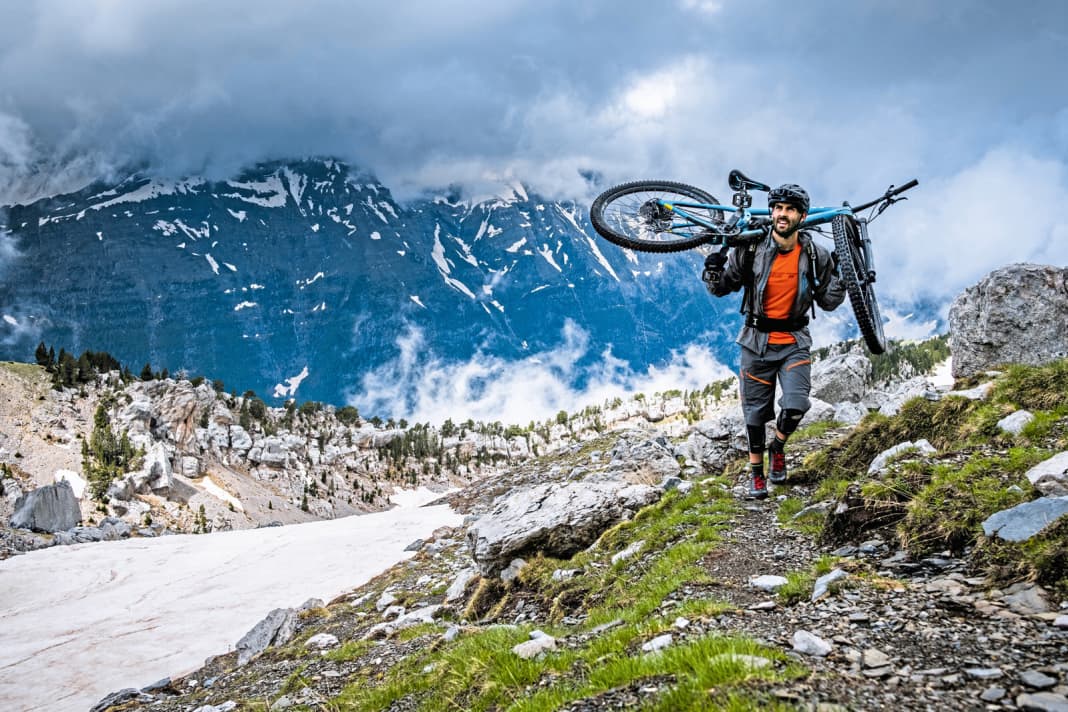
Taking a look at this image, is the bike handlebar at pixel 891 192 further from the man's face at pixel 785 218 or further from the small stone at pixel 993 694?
the small stone at pixel 993 694

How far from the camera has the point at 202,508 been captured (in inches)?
3273

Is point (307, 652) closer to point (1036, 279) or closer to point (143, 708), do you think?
point (143, 708)

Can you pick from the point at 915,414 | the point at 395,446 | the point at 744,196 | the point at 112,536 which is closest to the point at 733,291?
the point at 915,414

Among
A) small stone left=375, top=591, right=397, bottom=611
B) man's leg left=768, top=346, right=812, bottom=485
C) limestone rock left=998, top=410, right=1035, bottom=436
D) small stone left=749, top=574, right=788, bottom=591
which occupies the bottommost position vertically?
small stone left=375, top=591, right=397, bottom=611

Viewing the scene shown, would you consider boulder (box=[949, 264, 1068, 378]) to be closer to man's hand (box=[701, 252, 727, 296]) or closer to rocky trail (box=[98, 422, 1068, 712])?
rocky trail (box=[98, 422, 1068, 712])

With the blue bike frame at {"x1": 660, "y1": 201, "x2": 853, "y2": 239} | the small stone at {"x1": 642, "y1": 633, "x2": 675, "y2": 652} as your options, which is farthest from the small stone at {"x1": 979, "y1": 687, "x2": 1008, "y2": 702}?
the blue bike frame at {"x1": 660, "y1": 201, "x2": 853, "y2": 239}

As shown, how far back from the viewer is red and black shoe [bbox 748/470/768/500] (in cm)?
1154

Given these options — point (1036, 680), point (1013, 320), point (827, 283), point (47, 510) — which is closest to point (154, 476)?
point (47, 510)

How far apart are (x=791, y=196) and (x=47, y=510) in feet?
263

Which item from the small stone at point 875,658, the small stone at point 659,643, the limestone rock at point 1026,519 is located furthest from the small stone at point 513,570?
the small stone at point 875,658

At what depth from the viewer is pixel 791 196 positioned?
31.5 feet

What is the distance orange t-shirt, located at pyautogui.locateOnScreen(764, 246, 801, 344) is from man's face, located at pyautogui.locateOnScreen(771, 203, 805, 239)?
36cm

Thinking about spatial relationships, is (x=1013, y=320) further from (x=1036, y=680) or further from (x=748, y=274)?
(x=1036, y=680)

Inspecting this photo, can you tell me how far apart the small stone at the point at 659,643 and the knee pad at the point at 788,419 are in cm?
614
